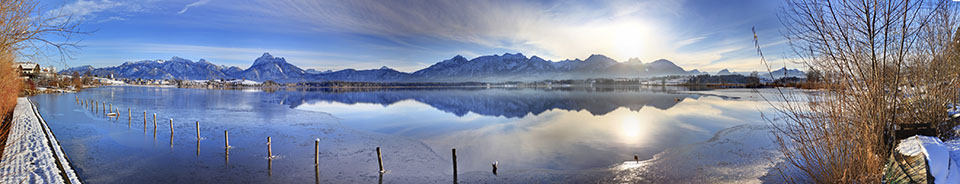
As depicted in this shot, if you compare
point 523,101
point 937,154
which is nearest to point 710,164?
point 937,154

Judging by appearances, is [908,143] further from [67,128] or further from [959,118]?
[67,128]

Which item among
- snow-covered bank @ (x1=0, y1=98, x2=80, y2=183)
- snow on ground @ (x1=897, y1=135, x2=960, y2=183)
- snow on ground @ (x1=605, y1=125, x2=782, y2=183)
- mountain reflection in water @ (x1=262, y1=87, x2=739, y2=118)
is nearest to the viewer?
snow on ground @ (x1=897, y1=135, x2=960, y2=183)

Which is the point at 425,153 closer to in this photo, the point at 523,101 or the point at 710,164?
the point at 710,164

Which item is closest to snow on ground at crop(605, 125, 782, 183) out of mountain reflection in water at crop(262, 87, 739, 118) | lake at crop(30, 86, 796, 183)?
lake at crop(30, 86, 796, 183)

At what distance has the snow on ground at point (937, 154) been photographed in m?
4.35

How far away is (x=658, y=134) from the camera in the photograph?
19.6 metres

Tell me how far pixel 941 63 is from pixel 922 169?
4.83 m

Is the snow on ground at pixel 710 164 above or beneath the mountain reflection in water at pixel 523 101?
beneath

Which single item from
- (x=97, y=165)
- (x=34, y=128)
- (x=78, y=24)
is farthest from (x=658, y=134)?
(x=34, y=128)

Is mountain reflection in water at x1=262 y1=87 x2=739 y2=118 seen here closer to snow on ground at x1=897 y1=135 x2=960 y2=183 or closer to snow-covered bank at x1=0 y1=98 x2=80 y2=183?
snow-covered bank at x1=0 y1=98 x2=80 y2=183

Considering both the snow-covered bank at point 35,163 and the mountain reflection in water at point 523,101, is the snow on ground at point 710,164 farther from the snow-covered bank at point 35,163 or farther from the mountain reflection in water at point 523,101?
the mountain reflection in water at point 523,101

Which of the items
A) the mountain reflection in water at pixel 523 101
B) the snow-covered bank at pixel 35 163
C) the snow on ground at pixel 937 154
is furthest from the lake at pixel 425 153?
the mountain reflection in water at pixel 523 101

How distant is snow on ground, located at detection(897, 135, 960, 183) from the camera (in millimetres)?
4348

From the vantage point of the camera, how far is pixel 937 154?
14.9 feet
